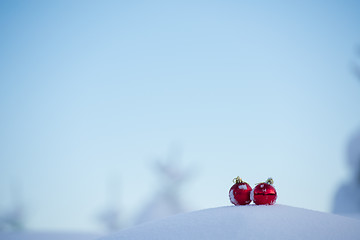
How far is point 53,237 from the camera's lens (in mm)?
4562

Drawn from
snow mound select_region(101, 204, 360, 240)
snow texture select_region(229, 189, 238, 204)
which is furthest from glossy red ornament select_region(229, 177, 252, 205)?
snow mound select_region(101, 204, 360, 240)

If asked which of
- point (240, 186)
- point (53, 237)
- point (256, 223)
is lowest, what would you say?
point (53, 237)

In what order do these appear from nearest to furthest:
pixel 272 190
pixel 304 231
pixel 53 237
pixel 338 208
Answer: pixel 304 231, pixel 272 190, pixel 53 237, pixel 338 208

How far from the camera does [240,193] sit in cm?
338

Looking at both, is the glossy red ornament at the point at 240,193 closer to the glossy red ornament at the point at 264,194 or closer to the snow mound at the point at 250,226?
the glossy red ornament at the point at 264,194

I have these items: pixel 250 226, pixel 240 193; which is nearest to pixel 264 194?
pixel 240 193

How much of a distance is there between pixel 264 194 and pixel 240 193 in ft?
0.82

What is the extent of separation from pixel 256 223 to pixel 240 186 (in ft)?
2.47

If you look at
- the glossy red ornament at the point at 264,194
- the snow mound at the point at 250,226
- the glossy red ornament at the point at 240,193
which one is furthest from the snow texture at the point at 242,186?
the snow mound at the point at 250,226

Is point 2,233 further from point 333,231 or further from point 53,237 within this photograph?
point 333,231

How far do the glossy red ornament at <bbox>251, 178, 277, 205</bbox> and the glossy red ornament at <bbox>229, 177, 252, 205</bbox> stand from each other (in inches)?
3.9

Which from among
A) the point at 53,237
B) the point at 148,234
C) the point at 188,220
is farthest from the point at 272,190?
the point at 53,237

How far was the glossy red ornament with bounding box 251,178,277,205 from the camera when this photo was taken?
3.24 metres

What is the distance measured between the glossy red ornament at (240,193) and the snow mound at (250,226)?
252mm
